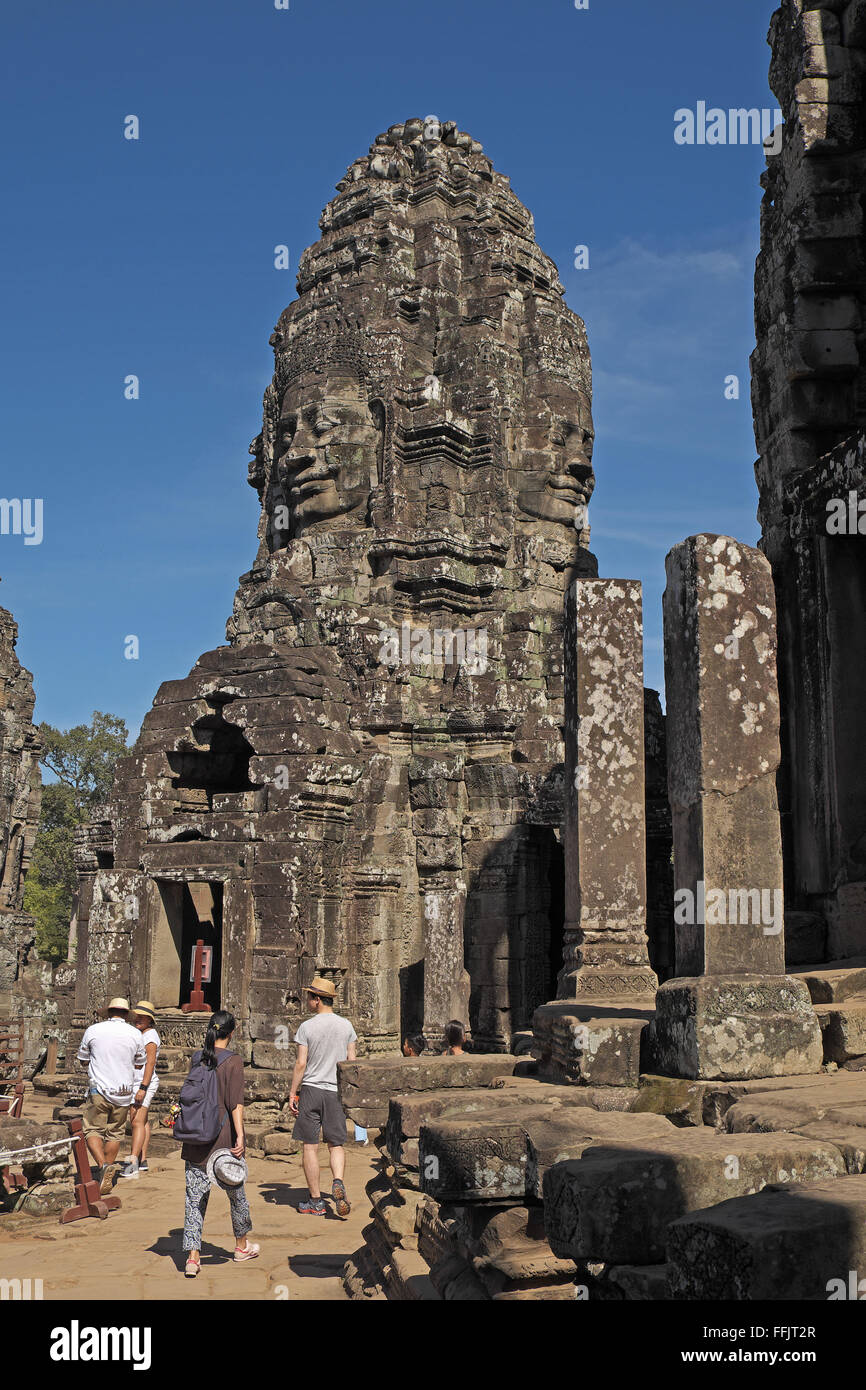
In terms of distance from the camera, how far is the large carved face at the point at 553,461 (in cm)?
1986

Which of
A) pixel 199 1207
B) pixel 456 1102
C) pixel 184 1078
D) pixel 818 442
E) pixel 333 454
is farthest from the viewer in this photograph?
pixel 333 454

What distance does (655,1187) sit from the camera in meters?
3.79

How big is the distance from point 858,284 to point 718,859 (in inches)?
303

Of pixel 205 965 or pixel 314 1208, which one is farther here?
pixel 205 965

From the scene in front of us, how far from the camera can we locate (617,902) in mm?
8711

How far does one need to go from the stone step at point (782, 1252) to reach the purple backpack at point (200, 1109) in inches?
185

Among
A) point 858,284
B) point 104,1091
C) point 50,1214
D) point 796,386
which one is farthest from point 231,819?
point 858,284

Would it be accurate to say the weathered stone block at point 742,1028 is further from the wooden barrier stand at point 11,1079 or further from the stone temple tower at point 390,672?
the wooden barrier stand at point 11,1079

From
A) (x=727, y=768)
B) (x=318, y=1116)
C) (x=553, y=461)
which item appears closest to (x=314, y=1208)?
A: (x=318, y=1116)

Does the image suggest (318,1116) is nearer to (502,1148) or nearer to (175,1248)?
(175,1248)

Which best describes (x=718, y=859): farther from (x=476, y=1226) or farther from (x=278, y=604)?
(x=278, y=604)

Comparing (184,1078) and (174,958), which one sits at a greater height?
(174,958)

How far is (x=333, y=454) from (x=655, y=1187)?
1694cm

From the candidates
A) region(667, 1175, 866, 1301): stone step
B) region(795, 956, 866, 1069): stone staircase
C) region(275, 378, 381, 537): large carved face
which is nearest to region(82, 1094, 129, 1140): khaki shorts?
region(795, 956, 866, 1069): stone staircase
